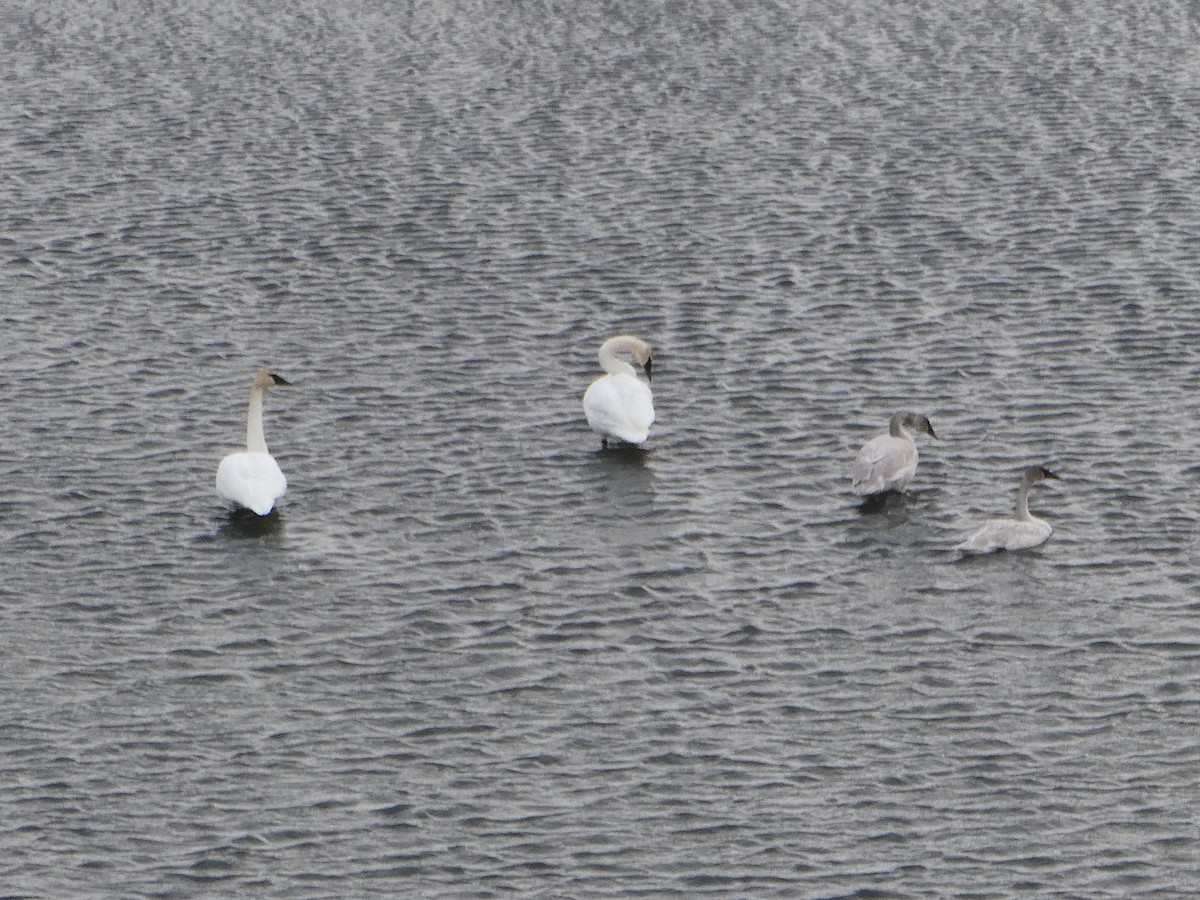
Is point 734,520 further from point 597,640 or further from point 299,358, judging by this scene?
point 299,358

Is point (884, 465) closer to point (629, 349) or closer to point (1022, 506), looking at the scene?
point (1022, 506)

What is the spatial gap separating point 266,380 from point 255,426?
1.47 m

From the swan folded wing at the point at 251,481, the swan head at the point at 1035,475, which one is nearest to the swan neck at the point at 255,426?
the swan folded wing at the point at 251,481

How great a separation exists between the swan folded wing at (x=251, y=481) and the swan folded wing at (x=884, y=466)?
8.25 metres

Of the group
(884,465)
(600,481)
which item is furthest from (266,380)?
(884,465)

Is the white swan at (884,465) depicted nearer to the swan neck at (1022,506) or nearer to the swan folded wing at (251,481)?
the swan neck at (1022,506)

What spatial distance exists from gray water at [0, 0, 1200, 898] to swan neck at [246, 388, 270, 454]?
3.55ft

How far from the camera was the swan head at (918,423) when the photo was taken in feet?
106

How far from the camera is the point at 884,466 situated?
101 ft

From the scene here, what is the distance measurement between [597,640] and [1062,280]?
1647cm

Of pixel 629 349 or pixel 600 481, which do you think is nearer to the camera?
pixel 600 481

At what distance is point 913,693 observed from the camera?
84.1 ft

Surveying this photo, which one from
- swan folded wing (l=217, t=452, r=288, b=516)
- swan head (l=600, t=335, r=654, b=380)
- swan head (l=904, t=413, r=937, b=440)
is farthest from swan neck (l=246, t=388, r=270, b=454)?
swan head (l=904, t=413, r=937, b=440)

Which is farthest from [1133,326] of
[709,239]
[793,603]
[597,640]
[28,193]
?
[28,193]
